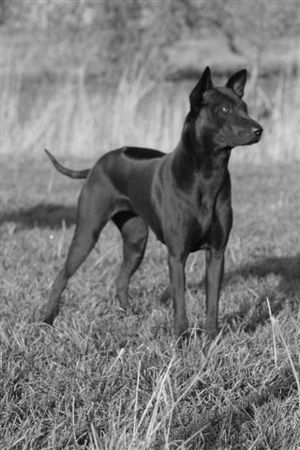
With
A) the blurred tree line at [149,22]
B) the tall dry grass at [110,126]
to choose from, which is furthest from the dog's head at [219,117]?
the blurred tree line at [149,22]

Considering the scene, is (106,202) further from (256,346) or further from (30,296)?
(256,346)

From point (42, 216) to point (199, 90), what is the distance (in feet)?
12.4

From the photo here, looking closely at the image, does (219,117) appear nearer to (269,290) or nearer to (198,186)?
(198,186)

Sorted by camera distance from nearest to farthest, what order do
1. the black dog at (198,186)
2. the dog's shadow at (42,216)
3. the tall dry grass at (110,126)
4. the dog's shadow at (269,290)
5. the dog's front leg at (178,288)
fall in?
the black dog at (198,186) → the dog's front leg at (178,288) → the dog's shadow at (269,290) → the dog's shadow at (42,216) → the tall dry grass at (110,126)

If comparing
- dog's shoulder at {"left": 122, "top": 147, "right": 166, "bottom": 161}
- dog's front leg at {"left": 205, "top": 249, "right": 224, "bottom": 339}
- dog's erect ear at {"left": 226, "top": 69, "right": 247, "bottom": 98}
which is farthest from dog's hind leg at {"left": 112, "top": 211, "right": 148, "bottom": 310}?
dog's erect ear at {"left": 226, "top": 69, "right": 247, "bottom": 98}

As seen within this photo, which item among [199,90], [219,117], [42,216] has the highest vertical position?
[199,90]

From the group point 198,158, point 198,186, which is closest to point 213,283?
point 198,186

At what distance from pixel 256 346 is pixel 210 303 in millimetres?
358

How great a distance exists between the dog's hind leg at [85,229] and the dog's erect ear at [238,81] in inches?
38.8

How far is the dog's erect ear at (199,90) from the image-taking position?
342 centimetres

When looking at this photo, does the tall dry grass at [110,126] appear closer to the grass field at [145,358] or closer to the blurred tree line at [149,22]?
the blurred tree line at [149,22]

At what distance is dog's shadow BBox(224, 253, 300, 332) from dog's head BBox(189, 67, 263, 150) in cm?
104

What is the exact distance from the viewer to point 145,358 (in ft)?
10.6

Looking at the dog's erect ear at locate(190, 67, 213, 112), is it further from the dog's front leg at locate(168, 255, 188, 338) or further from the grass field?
the grass field
